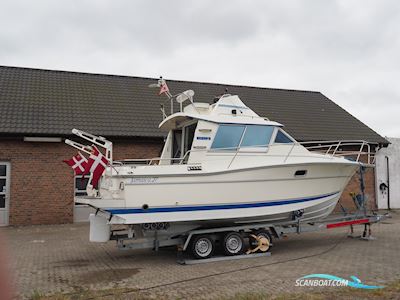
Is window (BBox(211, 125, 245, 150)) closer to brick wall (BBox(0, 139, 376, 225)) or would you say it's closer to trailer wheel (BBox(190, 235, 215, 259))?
trailer wheel (BBox(190, 235, 215, 259))

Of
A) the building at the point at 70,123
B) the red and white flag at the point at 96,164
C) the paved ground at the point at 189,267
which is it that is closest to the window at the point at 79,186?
the building at the point at 70,123

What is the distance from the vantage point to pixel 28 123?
48.4 ft

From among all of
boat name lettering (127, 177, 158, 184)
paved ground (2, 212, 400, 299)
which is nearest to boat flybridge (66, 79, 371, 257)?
boat name lettering (127, 177, 158, 184)

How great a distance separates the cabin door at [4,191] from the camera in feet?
46.2

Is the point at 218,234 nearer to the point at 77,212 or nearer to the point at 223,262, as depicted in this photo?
the point at 223,262

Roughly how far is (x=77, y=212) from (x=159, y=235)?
24.2 feet

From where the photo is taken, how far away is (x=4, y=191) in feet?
46.5

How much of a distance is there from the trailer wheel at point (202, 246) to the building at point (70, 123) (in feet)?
24.9

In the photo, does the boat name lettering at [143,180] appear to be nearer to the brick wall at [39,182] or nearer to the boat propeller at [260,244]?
the boat propeller at [260,244]

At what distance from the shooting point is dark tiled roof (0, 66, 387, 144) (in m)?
15.4

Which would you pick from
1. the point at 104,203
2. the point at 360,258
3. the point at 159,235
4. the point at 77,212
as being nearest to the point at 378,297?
the point at 360,258

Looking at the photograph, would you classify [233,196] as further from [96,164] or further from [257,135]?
[96,164]

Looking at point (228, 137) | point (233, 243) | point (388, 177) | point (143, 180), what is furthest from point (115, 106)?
point (388, 177)

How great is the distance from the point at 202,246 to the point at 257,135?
2.69 m
